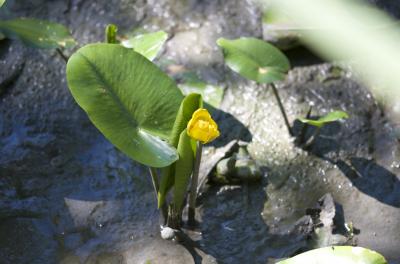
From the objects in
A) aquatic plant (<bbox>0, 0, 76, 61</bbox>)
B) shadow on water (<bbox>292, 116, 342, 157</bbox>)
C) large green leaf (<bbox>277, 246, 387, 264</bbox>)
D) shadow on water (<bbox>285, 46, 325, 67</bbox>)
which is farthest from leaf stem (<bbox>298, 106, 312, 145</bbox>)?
aquatic plant (<bbox>0, 0, 76, 61</bbox>)

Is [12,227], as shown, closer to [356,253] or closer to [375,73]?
[356,253]

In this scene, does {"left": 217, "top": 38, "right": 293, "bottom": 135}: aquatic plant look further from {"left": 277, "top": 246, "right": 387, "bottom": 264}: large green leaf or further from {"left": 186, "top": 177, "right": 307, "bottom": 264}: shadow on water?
{"left": 277, "top": 246, "right": 387, "bottom": 264}: large green leaf

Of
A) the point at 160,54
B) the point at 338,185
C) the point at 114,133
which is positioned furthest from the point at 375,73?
the point at 114,133

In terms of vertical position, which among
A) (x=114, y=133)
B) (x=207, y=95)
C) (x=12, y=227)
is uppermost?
(x=114, y=133)

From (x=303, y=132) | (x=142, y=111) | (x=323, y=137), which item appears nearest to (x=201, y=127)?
(x=142, y=111)

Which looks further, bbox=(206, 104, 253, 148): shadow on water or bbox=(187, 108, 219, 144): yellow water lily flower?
bbox=(206, 104, 253, 148): shadow on water

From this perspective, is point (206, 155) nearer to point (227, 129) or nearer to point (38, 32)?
point (227, 129)
